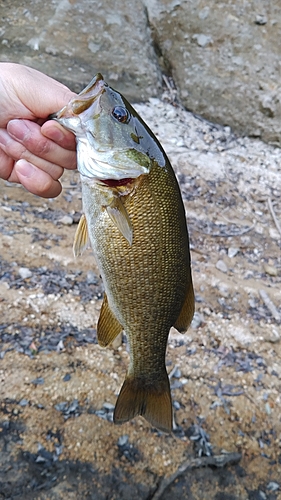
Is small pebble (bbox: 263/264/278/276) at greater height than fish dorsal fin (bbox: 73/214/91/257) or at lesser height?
lesser

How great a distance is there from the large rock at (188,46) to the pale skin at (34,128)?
3.82 metres

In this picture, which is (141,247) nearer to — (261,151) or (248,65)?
(261,151)

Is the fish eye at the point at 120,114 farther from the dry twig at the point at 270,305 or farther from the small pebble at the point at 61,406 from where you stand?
the dry twig at the point at 270,305

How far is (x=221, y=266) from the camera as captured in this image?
396 cm

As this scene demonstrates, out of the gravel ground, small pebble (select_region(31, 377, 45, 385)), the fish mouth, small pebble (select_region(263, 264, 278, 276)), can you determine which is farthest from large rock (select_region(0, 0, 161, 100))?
the fish mouth

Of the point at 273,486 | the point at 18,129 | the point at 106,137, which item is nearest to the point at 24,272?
the point at 18,129

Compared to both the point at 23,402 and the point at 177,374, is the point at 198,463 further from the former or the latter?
the point at 23,402

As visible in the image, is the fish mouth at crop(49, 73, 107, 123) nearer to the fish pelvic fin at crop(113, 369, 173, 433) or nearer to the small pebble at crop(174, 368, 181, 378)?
the fish pelvic fin at crop(113, 369, 173, 433)

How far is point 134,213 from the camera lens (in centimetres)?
163

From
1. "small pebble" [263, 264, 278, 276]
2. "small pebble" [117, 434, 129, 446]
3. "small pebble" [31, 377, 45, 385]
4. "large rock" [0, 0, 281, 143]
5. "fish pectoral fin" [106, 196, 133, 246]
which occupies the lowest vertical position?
"small pebble" [263, 264, 278, 276]

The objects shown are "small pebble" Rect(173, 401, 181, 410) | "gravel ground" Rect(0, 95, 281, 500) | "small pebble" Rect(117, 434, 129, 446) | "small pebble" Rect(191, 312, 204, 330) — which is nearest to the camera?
"gravel ground" Rect(0, 95, 281, 500)

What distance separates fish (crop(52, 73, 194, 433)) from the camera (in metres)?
1.63

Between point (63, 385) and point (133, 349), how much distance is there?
0.98m

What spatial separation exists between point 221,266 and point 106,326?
227cm
